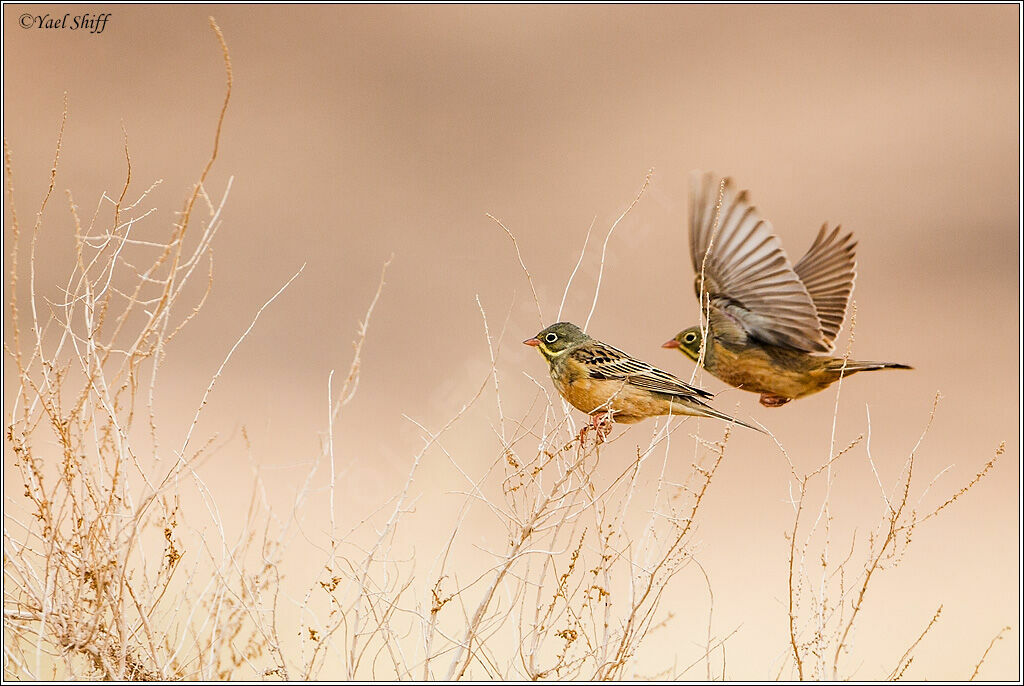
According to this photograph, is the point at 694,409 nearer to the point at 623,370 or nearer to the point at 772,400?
the point at 623,370

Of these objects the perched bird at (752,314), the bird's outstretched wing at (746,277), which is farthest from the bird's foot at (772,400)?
the bird's outstretched wing at (746,277)

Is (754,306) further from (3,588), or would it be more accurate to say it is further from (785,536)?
(3,588)

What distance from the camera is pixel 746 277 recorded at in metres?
1.96

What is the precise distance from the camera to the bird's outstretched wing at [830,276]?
6.58ft

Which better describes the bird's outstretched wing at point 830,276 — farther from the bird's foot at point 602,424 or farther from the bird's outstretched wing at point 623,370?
the bird's foot at point 602,424

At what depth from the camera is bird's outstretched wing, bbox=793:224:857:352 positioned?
6.58 feet

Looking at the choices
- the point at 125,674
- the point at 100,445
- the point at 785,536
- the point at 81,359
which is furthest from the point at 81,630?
the point at 785,536

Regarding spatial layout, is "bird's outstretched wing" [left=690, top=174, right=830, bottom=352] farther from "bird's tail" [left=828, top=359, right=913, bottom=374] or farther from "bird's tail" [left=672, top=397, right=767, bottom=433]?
"bird's tail" [left=672, top=397, right=767, bottom=433]

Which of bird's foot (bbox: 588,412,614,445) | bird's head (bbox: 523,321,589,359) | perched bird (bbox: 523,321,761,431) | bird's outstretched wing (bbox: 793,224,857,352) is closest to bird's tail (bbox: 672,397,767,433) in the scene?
perched bird (bbox: 523,321,761,431)

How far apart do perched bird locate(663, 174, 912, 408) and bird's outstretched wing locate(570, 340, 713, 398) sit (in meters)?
0.14

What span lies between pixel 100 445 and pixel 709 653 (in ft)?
4.64

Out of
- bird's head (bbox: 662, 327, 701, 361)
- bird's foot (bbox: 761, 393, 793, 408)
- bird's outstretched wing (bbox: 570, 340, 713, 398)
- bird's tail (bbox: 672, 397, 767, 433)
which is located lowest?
bird's tail (bbox: 672, 397, 767, 433)

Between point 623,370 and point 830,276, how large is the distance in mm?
600

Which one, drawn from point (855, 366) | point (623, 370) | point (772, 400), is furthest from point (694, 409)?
point (855, 366)
